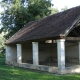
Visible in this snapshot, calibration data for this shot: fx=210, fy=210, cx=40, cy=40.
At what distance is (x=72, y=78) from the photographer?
484 inches

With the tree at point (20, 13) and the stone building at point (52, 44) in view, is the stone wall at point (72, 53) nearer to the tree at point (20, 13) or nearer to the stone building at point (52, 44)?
the stone building at point (52, 44)

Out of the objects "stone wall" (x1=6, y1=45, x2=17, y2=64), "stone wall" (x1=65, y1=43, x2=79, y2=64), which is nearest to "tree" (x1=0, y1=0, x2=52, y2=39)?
"stone wall" (x1=6, y1=45, x2=17, y2=64)

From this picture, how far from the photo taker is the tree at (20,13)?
34.6m

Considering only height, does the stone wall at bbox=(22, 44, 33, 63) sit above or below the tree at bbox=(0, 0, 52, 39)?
below

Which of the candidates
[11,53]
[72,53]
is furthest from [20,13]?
[72,53]

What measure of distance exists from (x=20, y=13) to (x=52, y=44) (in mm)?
12031

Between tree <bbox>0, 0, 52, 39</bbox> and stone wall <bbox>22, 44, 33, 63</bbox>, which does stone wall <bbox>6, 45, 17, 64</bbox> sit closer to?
stone wall <bbox>22, 44, 33, 63</bbox>

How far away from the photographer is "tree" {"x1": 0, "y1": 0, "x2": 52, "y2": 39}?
34.6 m

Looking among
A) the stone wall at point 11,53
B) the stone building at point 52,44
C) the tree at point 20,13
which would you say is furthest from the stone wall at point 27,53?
the tree at point 20,13

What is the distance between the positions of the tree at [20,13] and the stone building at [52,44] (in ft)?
33.7

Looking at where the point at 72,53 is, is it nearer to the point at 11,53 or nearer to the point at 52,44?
the point at 52,44

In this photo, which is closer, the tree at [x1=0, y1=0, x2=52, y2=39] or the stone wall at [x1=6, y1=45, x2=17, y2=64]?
the stone wall at [x1=6, y1=45, x2=17, y2=64]

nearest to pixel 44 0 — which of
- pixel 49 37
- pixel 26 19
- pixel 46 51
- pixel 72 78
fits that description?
pixel 26 19

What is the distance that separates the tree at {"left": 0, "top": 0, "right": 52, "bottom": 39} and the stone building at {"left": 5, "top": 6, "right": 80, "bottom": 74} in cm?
1028
